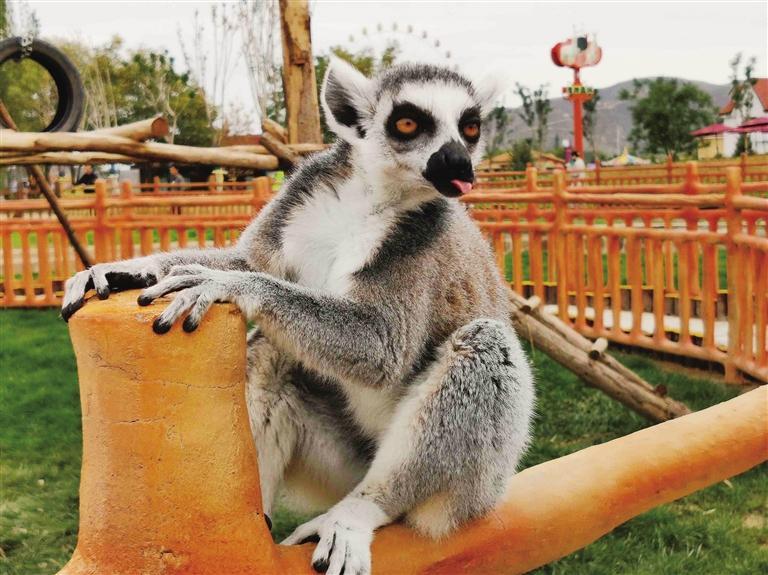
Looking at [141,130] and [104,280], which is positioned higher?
[141,130]

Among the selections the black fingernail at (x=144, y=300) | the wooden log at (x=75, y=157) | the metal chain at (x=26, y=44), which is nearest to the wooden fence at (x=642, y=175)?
the wooden log at (x=75, y=157)

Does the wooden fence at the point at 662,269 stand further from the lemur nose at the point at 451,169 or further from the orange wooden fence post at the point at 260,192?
the lemur nose at the point at 451,169

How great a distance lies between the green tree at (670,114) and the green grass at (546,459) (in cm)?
5115

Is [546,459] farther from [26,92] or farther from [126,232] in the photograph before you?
[26,92]

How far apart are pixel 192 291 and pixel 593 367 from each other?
3.77 metres

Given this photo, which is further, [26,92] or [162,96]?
[26,92]

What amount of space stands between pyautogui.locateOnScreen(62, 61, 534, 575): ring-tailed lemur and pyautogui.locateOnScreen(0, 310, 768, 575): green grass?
2.00 metres

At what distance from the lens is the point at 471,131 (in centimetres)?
227

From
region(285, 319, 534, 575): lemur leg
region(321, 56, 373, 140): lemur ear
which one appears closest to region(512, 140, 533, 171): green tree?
region(321, 56, 373, 140): lemur ear

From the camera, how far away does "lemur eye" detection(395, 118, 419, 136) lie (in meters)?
2.21

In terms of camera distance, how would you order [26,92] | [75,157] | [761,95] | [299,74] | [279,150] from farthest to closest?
[761,95]
[26,92]
[299,74]
[75,157]
[279,150]

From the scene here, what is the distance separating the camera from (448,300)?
7.02 feet

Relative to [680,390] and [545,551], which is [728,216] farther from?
[545,551]

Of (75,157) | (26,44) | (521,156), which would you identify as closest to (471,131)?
(26,44)
